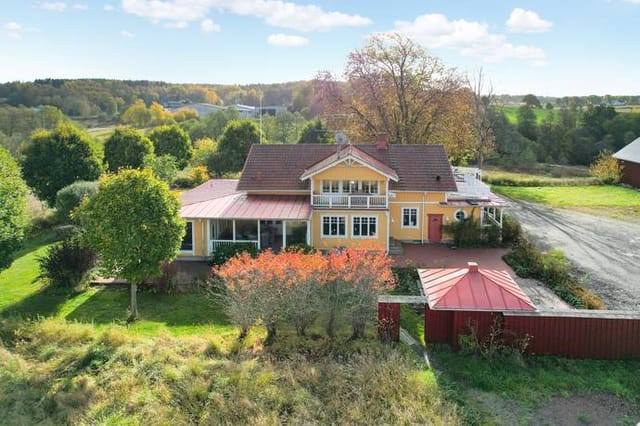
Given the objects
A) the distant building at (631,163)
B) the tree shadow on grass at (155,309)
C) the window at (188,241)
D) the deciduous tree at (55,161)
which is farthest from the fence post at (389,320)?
the distant building at (631,163)

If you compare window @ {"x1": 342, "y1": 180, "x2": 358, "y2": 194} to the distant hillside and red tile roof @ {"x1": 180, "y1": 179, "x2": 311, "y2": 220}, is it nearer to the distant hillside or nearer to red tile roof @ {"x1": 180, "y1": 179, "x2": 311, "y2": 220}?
red tile roof @ {"x1": 180, "y1": 179, "x2": 311, "y2": 220}

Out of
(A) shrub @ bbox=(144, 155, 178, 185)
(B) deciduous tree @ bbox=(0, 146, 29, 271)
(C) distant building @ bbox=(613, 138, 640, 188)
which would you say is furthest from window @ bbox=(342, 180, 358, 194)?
(C) distant building @ bbox=(613, 138, 640, 188)

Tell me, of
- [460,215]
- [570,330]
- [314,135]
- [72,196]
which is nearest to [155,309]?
[570,330]

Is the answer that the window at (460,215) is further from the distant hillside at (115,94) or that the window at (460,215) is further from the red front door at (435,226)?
the distant hillside at (115,94)

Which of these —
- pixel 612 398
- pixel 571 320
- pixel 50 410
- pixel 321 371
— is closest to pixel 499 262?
pixel 571 320

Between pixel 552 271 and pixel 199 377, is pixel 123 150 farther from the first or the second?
pixel 552 271

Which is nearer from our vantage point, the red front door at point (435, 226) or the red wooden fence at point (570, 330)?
the red wooden fence at point (570, 330)
